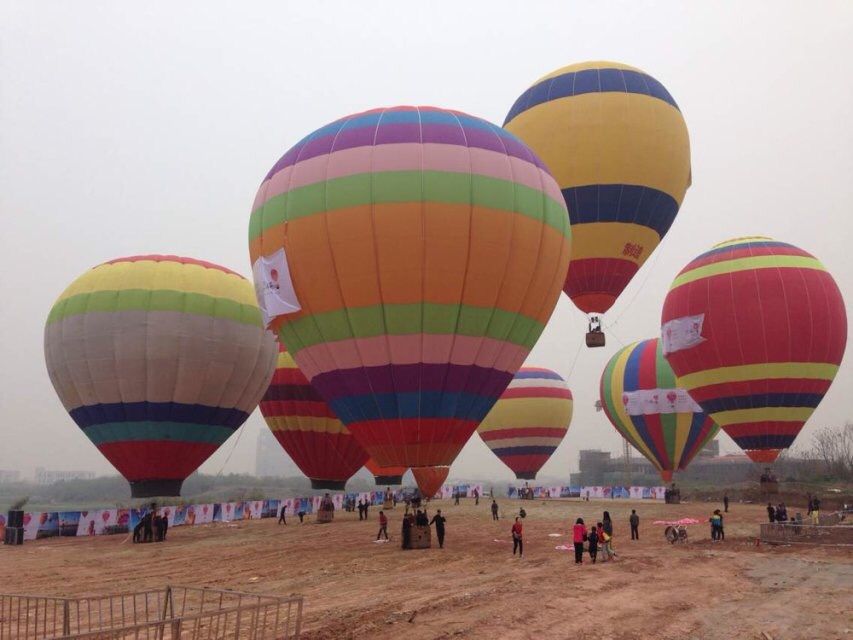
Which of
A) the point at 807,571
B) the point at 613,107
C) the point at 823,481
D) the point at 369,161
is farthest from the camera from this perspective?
the point at 823,481

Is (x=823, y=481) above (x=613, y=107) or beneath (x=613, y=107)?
beneath

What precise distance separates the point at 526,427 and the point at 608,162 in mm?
25875

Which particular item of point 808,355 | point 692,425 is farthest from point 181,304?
point 692,425

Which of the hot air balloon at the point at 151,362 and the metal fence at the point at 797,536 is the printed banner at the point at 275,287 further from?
the metal fence at the point at 797,536

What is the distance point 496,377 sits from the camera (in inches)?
712

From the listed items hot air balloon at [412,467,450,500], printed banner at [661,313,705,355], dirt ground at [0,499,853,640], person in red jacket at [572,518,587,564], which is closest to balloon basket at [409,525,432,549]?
dirt ground at [0,499,853,640]

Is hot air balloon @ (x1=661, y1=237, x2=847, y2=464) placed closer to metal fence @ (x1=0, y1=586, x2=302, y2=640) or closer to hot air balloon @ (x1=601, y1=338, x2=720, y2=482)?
hot air balloon @ (x1=601, y1=338, x2=720, y2=482)

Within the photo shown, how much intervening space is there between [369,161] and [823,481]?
203ft

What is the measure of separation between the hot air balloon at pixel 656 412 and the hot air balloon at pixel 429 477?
25498 mm

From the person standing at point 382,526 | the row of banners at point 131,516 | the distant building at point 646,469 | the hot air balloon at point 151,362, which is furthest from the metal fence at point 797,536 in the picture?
the distant building at point 646,469

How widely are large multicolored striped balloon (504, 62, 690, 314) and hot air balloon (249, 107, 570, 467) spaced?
7.84 m

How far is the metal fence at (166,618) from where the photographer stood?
8320 mm

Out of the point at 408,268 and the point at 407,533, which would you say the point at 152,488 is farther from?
the point at 408,268

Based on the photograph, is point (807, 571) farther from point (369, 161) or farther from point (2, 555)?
point (2, 555)
